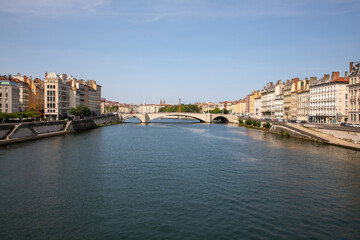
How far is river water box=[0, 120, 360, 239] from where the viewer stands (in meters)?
14.4

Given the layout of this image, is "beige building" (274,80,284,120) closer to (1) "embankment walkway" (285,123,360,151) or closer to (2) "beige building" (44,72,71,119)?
(1) "embankment walkway" (285,123,360,151)

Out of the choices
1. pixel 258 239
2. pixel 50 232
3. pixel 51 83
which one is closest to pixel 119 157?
pixel 50 232

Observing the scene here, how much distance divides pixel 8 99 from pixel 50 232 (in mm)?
58723

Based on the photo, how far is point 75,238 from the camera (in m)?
13.6

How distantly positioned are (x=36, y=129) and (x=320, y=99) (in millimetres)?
54526

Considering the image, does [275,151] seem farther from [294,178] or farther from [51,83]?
[51,83]

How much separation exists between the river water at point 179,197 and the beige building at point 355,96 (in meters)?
21.8

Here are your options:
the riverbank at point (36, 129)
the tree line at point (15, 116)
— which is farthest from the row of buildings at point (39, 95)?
the riverbank at point (36, 129)

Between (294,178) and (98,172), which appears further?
(98,172)

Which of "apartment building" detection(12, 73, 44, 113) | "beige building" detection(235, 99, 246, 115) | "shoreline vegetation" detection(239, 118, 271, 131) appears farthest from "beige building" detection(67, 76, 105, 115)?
"beige building" detection(235, 99, 246, 115)

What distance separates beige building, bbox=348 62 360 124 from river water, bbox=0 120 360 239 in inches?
857

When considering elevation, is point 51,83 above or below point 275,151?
above

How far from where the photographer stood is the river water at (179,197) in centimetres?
1440

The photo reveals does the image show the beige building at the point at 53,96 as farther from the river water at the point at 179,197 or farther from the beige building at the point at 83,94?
the river water at the point at 179,197
